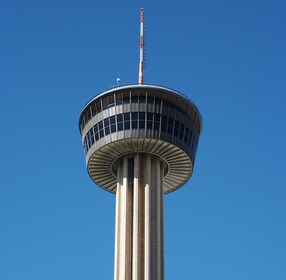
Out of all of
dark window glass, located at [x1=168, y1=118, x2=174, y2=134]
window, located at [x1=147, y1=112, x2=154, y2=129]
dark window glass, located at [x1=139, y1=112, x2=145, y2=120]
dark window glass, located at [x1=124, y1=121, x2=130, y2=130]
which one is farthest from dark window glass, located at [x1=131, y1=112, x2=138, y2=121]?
dark window glass, located at [x1=168, y1=118, x2=174, y2=134]

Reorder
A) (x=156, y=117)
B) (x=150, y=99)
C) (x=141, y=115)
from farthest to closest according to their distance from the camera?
(x=150, y=99) → (x=156, y=117) → (x=141, y=115)

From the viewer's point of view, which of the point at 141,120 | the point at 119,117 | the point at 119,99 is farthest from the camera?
the point at 119,99

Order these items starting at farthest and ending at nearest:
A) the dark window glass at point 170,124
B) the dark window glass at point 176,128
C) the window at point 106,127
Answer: the dark window glass at point 176,128, the dark window glass at point 170,124, the window at point 106,127

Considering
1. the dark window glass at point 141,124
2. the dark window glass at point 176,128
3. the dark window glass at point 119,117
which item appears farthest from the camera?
the dark window glass at point 176,128

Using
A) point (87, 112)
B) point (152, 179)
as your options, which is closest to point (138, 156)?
point (152, 179)

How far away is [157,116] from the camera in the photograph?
311 ft

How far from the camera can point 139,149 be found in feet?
313

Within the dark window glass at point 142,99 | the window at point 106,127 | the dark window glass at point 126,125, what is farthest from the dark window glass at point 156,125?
the window at point 106,127

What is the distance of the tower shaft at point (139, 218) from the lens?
8844cm

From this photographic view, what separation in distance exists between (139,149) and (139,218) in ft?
33.1

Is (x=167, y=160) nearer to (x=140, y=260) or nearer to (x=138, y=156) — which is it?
(x=138, y=156)

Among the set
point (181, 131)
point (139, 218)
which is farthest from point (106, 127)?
point (139, 218)

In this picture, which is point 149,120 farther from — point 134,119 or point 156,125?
point 134,119

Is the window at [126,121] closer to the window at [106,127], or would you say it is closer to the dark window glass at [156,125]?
the window at [106,127]
